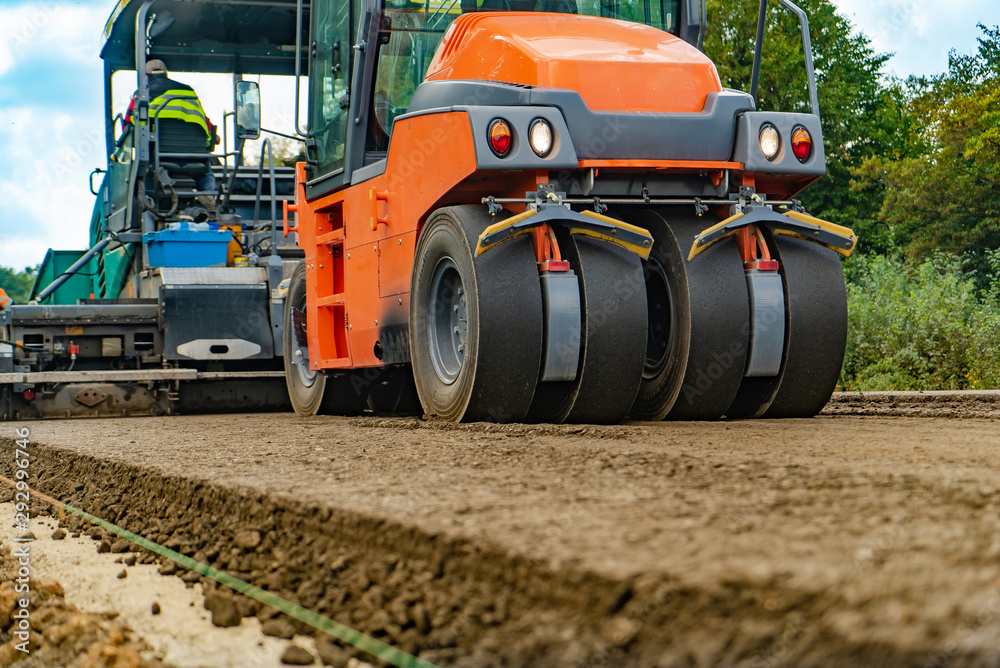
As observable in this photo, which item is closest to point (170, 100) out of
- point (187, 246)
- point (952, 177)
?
point (187, 246)

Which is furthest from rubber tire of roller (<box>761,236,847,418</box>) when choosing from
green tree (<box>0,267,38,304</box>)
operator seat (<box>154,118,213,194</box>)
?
green tree (<box>0,267,38,304</box>)

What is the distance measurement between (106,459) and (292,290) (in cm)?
359

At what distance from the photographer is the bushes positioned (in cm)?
1130

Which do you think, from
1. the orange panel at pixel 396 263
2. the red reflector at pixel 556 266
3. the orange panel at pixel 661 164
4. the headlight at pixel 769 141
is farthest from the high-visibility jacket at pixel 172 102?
the headlight at pixel 769 141

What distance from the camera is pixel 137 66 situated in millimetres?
9445

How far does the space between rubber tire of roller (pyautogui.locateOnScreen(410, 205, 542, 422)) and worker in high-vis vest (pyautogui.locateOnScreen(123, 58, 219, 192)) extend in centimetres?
571

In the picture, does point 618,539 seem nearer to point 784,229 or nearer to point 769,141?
point 784,229

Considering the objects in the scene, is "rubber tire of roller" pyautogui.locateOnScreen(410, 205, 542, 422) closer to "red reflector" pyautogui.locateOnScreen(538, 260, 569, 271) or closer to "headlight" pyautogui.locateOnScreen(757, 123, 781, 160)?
"red reflector" pyautogui.locateOnScreen(538, 260, 569, 271)

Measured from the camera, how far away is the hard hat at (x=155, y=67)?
9797 mm

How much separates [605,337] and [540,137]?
96cm

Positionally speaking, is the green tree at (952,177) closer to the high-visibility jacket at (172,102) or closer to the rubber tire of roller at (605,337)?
the high-visibility jacket at (172,102)

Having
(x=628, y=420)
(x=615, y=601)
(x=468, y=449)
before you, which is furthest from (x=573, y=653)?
(x=628, y=420)

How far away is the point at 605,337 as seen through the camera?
16.0ft

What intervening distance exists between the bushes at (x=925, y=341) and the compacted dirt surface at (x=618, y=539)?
766cm
